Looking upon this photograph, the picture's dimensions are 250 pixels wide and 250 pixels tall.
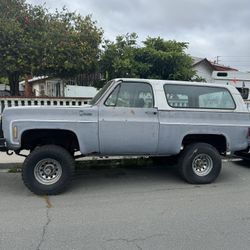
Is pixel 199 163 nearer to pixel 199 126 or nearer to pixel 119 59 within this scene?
pixel 199 126

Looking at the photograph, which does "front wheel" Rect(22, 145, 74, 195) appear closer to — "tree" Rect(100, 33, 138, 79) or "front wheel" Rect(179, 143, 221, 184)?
"front wheel" Rect(179, 143, 221, 184)

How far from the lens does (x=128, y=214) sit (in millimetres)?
4840

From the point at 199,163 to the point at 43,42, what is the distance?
8674mm

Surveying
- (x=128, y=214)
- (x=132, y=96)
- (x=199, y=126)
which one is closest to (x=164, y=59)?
(x=199, y=126)

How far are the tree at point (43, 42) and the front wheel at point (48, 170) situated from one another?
766 cm

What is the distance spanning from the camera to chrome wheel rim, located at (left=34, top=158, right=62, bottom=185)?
5734mm

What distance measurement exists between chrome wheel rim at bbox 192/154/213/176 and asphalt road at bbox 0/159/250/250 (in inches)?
11.6

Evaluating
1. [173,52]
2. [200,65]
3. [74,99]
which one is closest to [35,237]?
[74,99]

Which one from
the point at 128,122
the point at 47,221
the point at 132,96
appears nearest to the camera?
the point at 47,221

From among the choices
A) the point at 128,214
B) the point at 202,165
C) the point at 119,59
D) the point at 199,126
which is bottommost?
the point at 128,214

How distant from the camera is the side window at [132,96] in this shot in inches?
238

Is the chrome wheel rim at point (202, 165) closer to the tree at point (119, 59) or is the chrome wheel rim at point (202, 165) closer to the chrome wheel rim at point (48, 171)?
the chrome wheel rim at point (48, 171)

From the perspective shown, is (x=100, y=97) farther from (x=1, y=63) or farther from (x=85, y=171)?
(x=1, y=63)

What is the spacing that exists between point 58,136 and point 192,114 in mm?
2504
